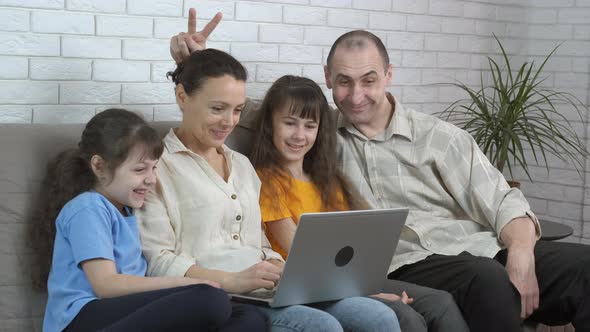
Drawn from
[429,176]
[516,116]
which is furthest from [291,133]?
[516,116]

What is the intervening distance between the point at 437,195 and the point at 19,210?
1422 mm

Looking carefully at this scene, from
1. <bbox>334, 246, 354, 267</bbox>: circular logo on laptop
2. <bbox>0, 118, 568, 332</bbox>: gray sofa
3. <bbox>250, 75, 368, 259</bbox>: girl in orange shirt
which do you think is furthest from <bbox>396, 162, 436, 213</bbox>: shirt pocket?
<bbox>0, 118, 568, 332</bbox>: gray sofa

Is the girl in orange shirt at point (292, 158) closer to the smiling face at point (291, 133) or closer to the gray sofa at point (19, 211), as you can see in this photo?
the smiling face at point (291, 133)

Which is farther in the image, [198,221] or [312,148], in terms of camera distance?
[312,148]

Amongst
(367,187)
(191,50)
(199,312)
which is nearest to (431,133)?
(367,187)

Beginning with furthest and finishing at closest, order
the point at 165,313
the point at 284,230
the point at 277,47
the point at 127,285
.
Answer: the point at 277,47
the point at 284,230
the point at 127,285
the point at 165,313

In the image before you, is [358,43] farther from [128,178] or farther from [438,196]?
[128,178]

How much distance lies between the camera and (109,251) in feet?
7.24

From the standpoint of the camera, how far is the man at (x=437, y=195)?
9.16 feet

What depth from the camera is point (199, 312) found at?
205 cm

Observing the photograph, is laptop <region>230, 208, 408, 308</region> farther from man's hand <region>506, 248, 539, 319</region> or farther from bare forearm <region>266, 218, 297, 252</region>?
man's hand <region>506, 248, 539, 319</region>

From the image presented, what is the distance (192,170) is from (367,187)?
0.71 metres

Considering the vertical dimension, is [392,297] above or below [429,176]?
below

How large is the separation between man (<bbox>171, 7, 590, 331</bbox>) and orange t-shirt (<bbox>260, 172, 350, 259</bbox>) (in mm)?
225
